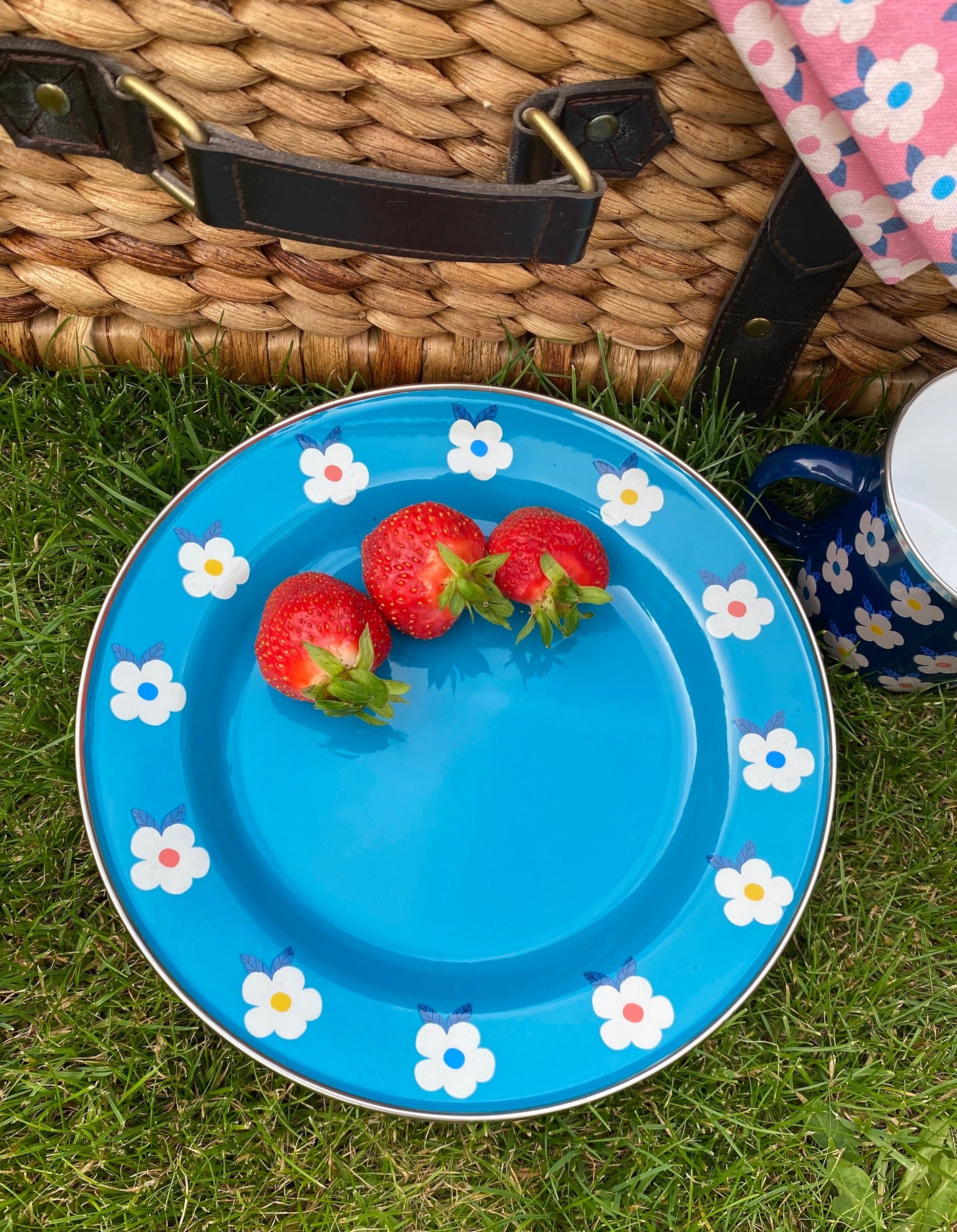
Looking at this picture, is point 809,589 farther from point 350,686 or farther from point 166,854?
point 166,854

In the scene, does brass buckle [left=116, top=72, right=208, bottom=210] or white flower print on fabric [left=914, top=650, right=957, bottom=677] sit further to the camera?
white flower print on fabric [left=914, top=650, right=957, bottom=677]

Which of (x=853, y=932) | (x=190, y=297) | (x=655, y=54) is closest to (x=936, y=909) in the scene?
(x=853, y=932)

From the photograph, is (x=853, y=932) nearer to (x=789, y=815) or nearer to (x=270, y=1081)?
(x=789, y=815)

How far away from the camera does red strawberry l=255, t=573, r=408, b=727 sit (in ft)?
2.07

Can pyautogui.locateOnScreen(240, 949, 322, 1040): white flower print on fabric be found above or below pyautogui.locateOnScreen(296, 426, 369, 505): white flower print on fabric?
below

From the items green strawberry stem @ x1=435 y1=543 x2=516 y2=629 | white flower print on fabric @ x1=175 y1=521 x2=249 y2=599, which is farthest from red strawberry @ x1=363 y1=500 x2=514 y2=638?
white flower print on fabric @ x1=175 y1=521 x2=249 y2=599

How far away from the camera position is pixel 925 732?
839 millimetres

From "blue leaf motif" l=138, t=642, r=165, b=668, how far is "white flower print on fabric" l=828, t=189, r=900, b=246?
1.76 feet

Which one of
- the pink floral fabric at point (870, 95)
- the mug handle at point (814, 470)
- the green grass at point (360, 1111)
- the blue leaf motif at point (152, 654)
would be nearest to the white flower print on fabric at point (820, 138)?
the pink floral fabric at point (870, 95)

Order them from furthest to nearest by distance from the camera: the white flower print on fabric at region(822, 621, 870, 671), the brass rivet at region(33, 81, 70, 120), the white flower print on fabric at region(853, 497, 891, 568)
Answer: the white flower print on fabric at region(822, 621, 870, 671) < the white flower print on fabric at region(853, 497, 891, 568) < the brass rivet at region(33, 81, 70, 120)

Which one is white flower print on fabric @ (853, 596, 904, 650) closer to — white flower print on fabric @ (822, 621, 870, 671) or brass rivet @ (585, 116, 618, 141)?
white flower print on fabric @ (822, 621, 870, 671)

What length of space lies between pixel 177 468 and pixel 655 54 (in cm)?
51

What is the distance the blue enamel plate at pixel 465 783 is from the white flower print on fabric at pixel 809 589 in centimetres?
8

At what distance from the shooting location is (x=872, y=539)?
675 mm
